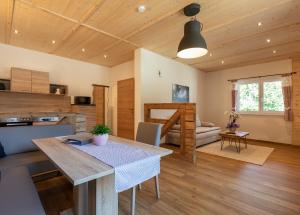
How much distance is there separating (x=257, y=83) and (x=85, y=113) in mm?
5890

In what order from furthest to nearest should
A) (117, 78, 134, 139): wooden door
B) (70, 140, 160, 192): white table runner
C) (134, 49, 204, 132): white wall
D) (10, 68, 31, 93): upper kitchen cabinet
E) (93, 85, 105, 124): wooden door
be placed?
1. (93, 85, 105, 124): wooden door
2. (117, 78, 134, 139): wooden door
3. (134, 49, 204, 132): white wall
4. (10, 68, 31, 93): upper kitchen cabinet
5. (70, 140, 160, 192): white table runner

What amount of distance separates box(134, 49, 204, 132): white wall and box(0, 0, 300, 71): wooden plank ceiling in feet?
1.01

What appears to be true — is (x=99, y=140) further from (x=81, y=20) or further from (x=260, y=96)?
(x=260, y=96)

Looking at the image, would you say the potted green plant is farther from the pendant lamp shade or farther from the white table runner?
the pendant lamp shade

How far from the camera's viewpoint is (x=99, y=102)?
5.76 m

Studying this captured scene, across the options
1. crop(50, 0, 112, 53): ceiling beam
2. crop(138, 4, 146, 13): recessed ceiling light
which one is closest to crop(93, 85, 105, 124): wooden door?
crop(50, 0, 112, 53): ceiling beam

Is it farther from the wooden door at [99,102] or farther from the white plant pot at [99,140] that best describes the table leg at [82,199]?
the wooden door at [99,102]

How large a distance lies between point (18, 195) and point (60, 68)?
178 inches

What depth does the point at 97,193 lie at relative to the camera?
1217 millimetres

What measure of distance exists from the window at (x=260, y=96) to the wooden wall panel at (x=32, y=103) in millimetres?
6092

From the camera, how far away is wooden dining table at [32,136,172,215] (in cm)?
100

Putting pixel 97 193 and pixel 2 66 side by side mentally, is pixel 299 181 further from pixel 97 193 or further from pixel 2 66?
pixel 2 66

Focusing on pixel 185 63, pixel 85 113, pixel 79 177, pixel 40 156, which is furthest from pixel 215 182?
pixel 185 63

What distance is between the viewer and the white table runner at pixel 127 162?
3.82 ft
